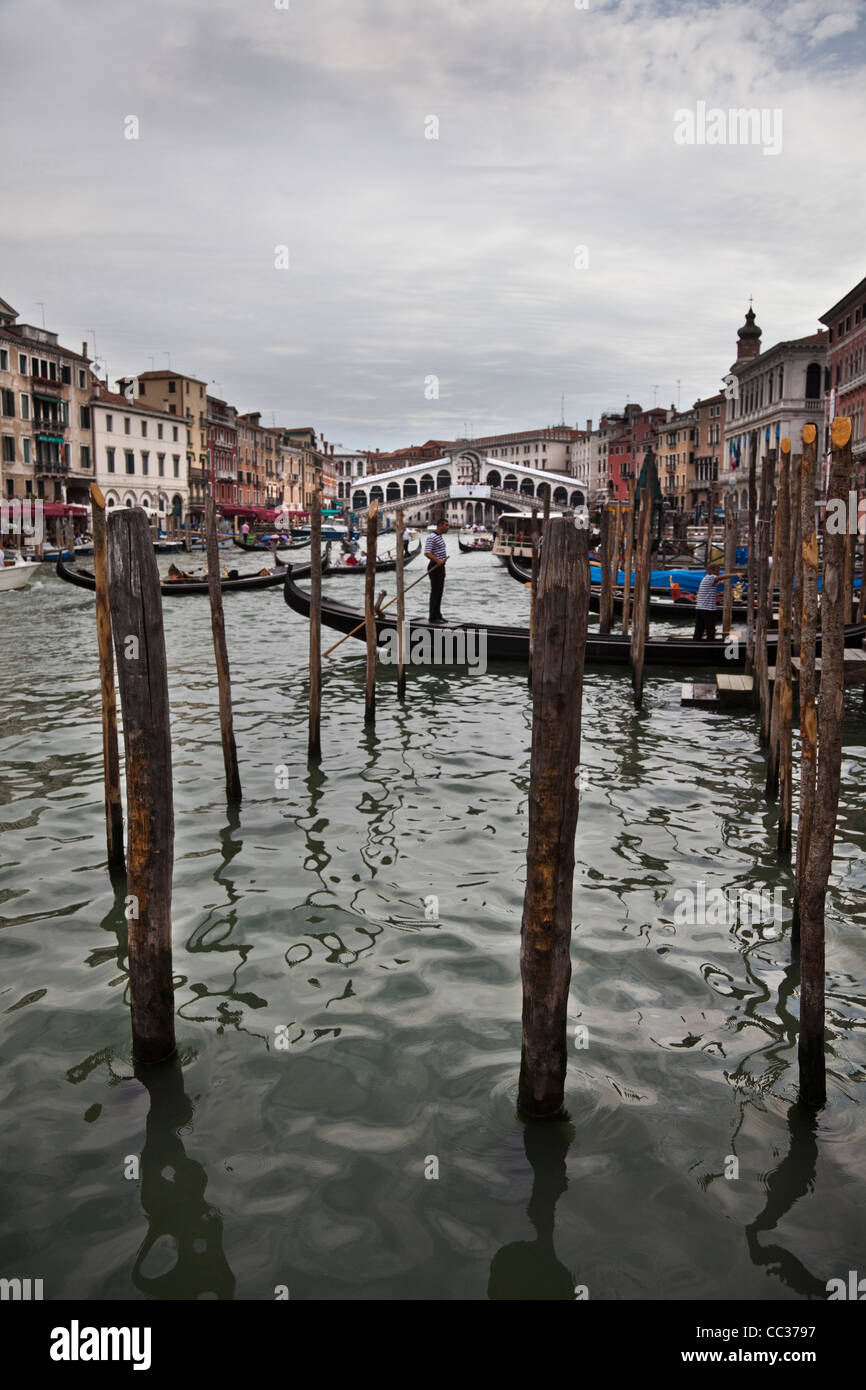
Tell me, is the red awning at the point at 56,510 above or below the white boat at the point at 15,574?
above

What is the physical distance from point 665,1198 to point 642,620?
24.1 feet

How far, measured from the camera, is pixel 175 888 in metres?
4.94

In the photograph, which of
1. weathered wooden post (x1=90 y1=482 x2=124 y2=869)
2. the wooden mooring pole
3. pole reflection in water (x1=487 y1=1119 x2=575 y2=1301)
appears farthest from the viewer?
the wooden mooring pole

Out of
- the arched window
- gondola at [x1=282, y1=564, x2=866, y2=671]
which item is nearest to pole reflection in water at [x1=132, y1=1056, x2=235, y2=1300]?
gondola at [x1=282, y1=564, x2=866, y2=671]

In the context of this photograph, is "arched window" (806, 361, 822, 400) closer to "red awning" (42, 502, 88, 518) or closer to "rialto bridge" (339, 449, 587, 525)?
"red awning" (42, 502, 88, 518)

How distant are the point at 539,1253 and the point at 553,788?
119 cm

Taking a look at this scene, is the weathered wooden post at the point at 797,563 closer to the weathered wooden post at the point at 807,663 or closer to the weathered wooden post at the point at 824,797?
the weathered wooden post at the point at 807,663

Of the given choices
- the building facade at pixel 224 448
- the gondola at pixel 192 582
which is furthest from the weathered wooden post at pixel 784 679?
Result: the building facade at pixel 224 448

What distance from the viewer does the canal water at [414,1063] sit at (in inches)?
104

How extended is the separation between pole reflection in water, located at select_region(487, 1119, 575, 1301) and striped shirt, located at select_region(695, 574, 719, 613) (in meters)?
10.1

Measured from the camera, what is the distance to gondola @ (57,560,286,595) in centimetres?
1914

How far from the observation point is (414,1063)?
135 inches

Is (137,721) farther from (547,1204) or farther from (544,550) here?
(547,1204)
